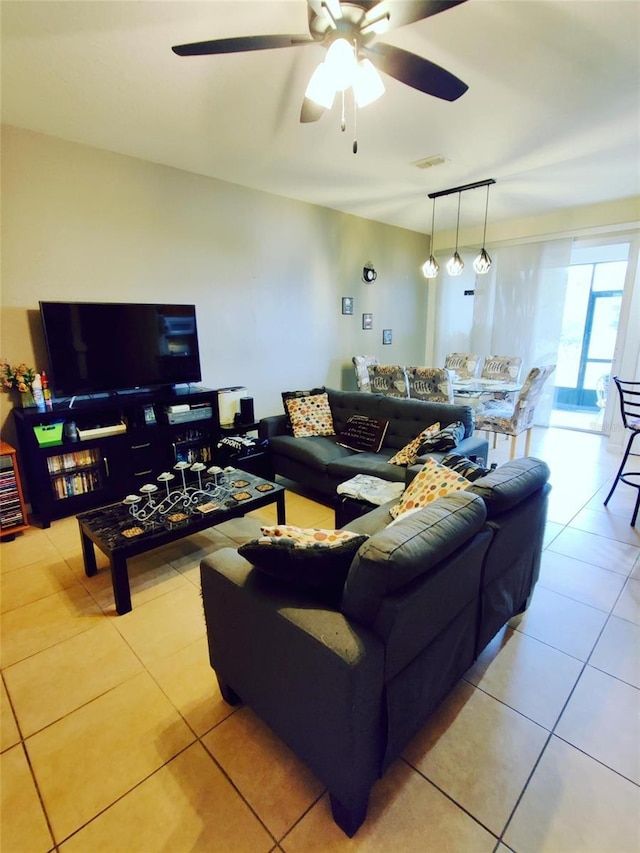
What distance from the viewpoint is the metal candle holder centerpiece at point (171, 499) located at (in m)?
2.37

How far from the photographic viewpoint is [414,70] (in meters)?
1.69

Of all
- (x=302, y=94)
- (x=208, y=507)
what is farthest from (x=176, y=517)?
(x=302, y=94)

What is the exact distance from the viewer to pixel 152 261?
351 cm

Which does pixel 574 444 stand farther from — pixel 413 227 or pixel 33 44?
pixel 33 44

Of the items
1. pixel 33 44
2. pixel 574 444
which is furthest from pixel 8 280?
pixel 574 444

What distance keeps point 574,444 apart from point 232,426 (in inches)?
162

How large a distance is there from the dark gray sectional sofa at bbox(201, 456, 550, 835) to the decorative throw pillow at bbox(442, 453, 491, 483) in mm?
391

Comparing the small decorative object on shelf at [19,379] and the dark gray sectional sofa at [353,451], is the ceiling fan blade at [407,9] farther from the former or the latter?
the small decorative object on shelf at [19,379]

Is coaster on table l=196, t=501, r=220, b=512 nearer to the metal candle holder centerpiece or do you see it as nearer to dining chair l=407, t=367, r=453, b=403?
the metal candle holder centerpiece

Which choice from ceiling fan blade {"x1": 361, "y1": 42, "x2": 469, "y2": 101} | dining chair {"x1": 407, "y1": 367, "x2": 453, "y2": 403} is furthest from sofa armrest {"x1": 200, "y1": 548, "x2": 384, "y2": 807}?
dining chair {"x1": 407, "y1": 367, "x2": 453, "y2": 403}

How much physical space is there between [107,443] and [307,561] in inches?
99.4

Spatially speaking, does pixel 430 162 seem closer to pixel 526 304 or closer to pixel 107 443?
pixel 526 304

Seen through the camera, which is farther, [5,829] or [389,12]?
[389,12]

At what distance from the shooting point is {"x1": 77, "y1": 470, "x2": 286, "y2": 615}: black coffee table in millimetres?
2086
